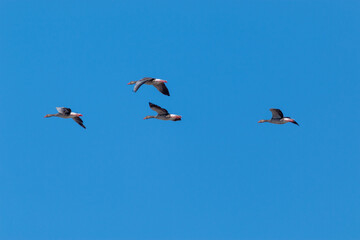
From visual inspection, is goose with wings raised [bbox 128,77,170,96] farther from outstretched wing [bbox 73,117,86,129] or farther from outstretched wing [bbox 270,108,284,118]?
outstretched wing [bbox 270,108,284,118]

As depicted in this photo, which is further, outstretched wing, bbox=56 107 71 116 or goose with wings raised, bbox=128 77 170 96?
outstretched wing, bbox=56 107 71 116

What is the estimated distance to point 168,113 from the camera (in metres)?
55.8

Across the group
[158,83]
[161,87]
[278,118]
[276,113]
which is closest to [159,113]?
[161,87]

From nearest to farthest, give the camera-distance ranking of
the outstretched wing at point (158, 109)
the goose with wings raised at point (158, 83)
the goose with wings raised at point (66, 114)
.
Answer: the goose with wings raised at point (158, 83)
the outstretched wing at point (158, 109)
the goose with wings raised at point (66, 114)

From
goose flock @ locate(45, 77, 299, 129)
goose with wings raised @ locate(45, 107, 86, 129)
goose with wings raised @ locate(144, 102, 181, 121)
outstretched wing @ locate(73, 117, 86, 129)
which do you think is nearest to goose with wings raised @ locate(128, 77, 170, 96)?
goose flock @ locate(45, 77, 299, 129)

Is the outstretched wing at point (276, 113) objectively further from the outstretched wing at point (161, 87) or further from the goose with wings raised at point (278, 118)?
the outstretched wing at point (161, 87)

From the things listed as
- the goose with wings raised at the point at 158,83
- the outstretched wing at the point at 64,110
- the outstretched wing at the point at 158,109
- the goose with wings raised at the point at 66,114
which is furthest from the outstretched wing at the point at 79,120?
the goose with wings raised at the point at 158,83

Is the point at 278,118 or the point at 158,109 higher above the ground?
the point at 278,118

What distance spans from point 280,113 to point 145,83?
1270cm

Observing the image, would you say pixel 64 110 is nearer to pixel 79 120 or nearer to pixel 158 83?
pixel 79 120

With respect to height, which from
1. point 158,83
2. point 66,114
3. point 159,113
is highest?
point 158,83

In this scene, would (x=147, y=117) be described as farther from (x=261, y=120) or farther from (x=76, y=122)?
(x=261, y=120)

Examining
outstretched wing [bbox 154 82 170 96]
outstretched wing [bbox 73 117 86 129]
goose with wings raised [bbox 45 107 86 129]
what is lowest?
goose with wings raised [bbox 45 107 86 129]

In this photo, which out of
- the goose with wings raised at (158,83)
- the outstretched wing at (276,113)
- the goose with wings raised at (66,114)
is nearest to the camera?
the goose with wings raised at (158,83)
